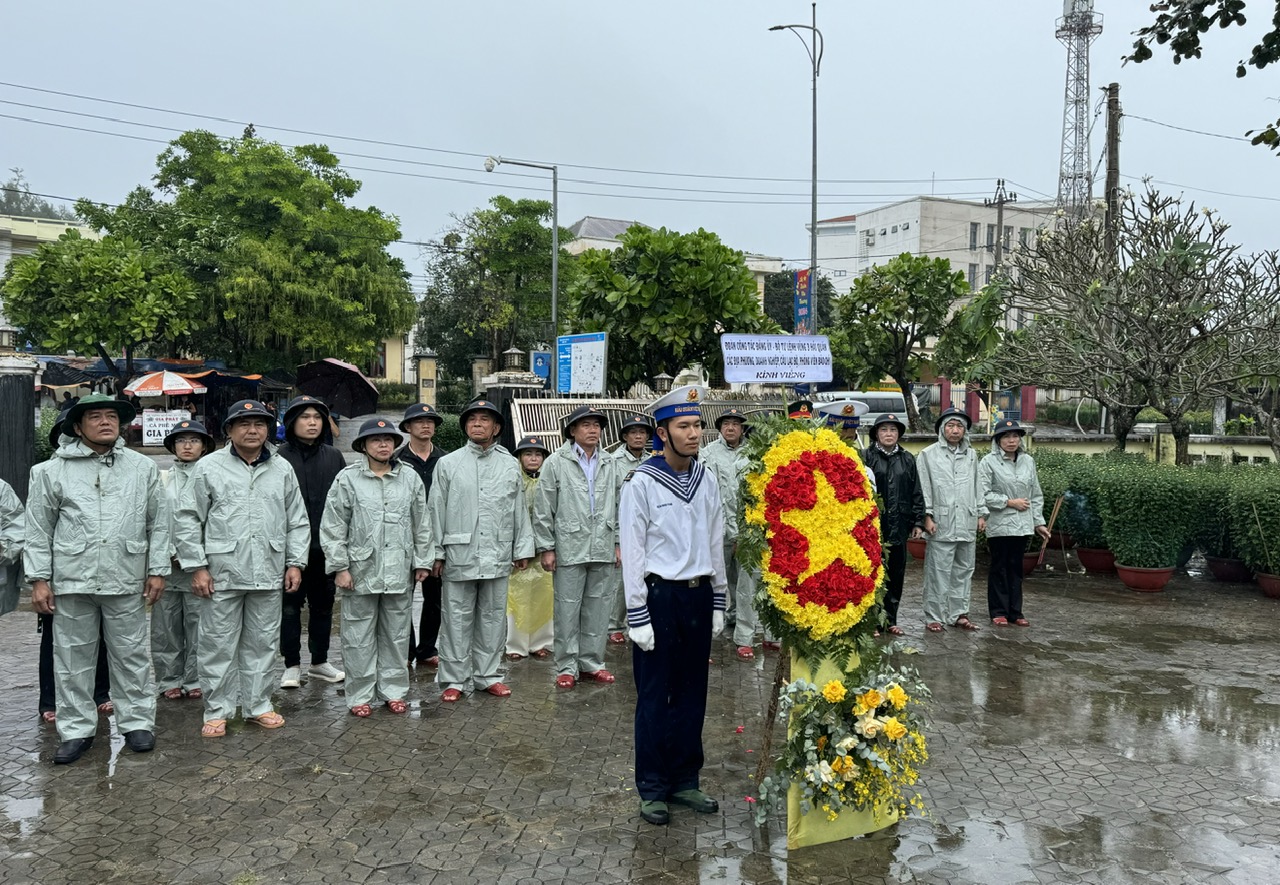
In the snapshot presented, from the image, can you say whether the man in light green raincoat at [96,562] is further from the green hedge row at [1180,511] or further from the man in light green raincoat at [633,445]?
the green hedge row at [1180,511]

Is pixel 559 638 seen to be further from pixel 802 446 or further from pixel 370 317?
pixel 370 317

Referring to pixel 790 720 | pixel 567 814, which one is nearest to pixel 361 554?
pixel 567 814

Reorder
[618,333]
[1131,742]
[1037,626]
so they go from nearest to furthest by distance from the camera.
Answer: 1. [1131,742]
2. [1037,626]
3. [618,333]

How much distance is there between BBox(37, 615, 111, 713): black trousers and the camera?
575cm

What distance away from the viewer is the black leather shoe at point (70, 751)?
5.22m

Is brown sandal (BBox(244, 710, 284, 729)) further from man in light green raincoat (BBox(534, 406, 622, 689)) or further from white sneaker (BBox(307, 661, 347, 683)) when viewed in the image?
man in light green raincoat (BBox(534, 406, 622, 689))

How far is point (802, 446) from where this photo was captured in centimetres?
446

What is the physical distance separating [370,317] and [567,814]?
93.7 feet

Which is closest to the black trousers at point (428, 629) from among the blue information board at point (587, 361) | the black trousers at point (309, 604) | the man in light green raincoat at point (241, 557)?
the black trousers at point (309, 604)

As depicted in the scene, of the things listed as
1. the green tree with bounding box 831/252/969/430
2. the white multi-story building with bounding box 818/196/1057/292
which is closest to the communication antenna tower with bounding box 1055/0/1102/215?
the white multi-story building with bounding box 818/196/1057/292

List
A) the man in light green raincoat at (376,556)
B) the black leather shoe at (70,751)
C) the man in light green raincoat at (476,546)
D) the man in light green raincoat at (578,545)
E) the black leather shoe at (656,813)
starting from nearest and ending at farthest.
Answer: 1. the black leather shoe at (656,813)
2. the black leather shoe at (70,751)
3. the man in light green raincoat at (376,556)
4. the man in light green raincoat at (476,546)
5. the man in light green raincoat at (578,545)

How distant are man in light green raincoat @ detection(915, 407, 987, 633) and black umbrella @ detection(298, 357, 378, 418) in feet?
24.0

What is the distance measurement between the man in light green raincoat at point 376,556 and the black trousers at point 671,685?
216 cm

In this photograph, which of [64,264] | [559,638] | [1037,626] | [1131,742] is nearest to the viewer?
[1131,742]
